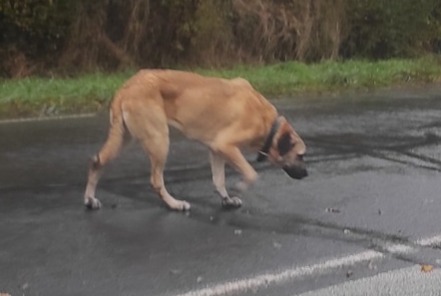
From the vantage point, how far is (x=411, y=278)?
6.38m

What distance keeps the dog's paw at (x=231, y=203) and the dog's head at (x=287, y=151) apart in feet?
1.30

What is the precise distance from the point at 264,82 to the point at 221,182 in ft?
24.9

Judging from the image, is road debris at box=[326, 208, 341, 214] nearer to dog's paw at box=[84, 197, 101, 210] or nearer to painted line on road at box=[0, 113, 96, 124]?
dog's paw at box=[84, 197, 101, 210]

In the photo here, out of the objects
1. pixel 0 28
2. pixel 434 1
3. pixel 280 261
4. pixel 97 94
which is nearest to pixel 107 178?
pixel 280 261

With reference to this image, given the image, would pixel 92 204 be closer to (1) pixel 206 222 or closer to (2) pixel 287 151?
(1) pixel 206 222

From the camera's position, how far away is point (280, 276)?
20.9 feet

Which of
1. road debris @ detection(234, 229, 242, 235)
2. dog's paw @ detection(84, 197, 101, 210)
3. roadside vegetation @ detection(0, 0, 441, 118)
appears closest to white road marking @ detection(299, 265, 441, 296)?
road debris @ detection(234, 229, 242, 235)

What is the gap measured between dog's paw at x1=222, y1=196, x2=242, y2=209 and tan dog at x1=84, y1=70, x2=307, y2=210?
0.17m

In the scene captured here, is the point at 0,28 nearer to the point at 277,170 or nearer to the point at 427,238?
the point at 277,170

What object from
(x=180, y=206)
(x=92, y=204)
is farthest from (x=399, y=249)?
(x=92, y=204)

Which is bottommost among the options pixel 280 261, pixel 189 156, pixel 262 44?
pixel 262 44

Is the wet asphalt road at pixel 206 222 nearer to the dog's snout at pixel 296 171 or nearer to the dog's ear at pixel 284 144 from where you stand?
the dog's snout at pixel 296 171

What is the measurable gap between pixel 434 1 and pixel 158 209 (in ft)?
45.6

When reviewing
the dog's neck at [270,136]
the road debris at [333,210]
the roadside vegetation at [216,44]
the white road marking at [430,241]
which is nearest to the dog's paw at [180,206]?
the dog's neck at [270,136]
